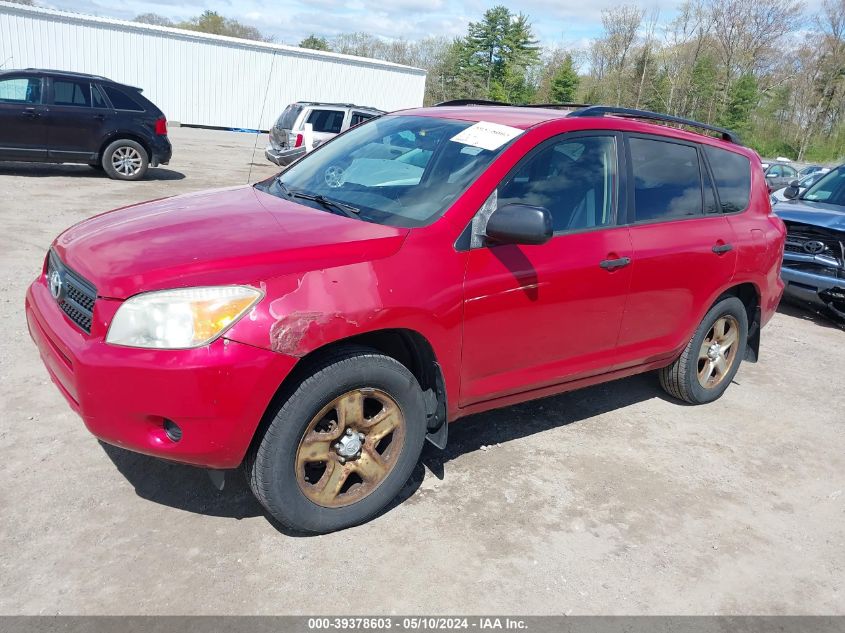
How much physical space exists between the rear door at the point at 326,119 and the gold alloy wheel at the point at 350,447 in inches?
537

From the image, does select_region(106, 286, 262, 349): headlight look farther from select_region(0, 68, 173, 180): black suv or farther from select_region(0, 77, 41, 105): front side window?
select_region(0, 77, 41, 105): front side window

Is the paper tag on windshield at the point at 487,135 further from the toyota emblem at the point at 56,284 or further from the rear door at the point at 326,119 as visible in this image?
the rear door at the point at 326,119

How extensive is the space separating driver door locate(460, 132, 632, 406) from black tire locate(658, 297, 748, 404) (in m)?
0.95

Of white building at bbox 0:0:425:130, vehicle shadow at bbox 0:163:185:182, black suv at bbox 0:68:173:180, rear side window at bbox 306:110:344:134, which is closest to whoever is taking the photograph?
black suv at bbox 0:68:173:180

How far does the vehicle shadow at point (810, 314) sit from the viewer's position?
7.66 meters

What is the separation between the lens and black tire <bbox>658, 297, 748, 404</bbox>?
4691 millimetres

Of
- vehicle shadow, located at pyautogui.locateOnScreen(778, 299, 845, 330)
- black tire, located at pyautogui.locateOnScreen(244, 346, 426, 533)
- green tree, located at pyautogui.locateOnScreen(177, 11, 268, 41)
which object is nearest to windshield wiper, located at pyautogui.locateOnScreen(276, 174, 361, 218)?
black tire, located at pyautogui.locateOnScreen(244, 346, 426, 533)

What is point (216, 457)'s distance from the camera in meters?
2.73

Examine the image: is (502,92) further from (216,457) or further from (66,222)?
(216,457)

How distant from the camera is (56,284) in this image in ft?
10.4

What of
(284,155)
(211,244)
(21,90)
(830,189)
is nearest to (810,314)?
(830,189)

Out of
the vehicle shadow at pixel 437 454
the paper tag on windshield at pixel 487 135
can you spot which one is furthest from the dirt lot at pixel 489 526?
the paper tag on windshield at pixel 487 135

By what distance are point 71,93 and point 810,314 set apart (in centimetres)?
1146

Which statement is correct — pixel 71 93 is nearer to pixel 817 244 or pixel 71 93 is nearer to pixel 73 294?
pixel 73 294
